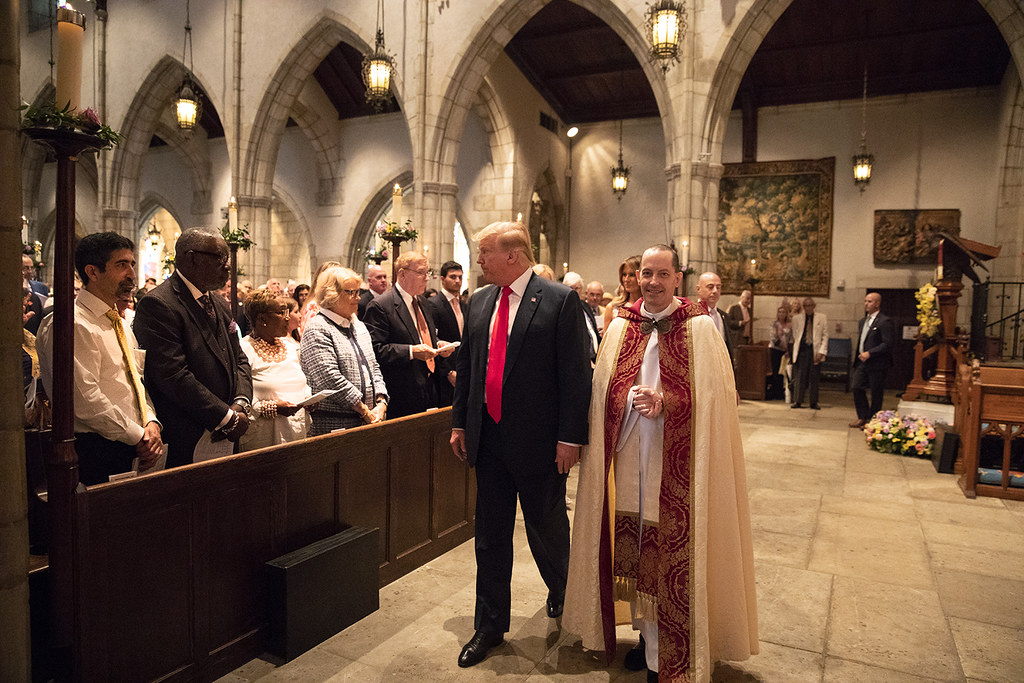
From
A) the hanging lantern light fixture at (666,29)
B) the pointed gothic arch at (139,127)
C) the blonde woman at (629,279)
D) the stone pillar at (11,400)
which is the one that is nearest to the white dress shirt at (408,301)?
the blonde woman at (629,279)

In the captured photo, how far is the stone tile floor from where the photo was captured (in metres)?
2.50

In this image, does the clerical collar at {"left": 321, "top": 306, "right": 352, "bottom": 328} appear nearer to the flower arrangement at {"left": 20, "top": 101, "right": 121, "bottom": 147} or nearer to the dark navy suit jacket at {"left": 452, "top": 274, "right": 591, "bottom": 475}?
the dark navy suit jacket at {"left": 452, "top": 274, "right": 591, "bottom": 475}

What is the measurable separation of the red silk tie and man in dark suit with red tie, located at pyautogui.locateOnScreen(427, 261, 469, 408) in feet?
5.52

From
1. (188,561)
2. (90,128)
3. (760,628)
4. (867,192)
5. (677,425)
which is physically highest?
(867,192)

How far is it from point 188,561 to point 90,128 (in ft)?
4.61

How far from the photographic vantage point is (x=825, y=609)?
3.06m

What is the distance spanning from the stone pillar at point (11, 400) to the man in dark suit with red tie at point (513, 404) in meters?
1.36

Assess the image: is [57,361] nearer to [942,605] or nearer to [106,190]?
[942,605]

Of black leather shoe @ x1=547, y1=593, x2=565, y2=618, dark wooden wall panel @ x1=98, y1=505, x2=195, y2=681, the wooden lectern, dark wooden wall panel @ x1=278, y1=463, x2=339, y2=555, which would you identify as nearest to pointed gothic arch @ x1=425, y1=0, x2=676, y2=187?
the wooden lectern

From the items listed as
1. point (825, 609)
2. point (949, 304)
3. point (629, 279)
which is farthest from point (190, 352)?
point (949, 304)

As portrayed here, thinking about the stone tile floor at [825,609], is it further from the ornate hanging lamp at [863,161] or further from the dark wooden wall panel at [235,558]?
the ornate hanging lamp at [863,161]

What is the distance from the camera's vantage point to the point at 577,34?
11656 millimetres

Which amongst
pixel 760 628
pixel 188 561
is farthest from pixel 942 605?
pixel 188 561

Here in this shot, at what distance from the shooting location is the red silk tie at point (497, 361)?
2482 millimetres
